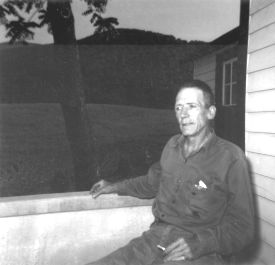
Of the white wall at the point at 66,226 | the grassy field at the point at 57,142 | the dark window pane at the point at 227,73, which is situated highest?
the dark window pane at the point at 227,73

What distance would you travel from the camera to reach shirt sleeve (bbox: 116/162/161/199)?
272cm

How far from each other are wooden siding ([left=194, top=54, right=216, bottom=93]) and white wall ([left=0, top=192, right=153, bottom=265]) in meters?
7.18

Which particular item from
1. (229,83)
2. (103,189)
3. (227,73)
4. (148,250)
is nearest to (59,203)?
(103,189)

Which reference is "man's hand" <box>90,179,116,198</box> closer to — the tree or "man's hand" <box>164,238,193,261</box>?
"man's hand" <box>164,238,193,261</box>

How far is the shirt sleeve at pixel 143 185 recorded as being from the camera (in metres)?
2.72

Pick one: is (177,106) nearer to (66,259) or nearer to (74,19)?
(66,259)

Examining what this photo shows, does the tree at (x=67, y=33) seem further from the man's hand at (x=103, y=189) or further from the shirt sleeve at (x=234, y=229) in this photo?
the shirt sleeve at (x=234, y=229)

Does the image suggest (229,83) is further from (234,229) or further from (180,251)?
(180,251)

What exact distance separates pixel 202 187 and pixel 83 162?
271 inches

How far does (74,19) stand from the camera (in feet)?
23.3

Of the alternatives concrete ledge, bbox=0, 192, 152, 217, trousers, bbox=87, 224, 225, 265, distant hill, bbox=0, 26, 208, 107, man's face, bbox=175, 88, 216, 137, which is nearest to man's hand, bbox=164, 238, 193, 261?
trousers, bbox=87, 224, 225, 265

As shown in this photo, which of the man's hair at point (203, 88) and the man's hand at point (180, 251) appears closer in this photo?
the man's hand at point (180, 251)

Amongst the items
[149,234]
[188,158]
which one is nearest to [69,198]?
[149,234]

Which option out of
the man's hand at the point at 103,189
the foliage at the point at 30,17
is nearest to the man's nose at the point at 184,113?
the man's hand at the point at 103,189
